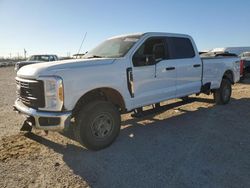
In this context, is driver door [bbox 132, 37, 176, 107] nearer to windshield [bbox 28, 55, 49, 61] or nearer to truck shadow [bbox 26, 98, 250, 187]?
truck shadow [bbox 26, 98, 250, 187]

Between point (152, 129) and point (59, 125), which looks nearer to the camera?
point (59, 125)

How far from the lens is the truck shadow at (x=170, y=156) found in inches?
144

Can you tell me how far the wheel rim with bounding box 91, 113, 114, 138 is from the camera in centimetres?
472

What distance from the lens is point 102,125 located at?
4.84 metres

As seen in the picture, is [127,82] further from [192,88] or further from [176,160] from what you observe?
[192,88]

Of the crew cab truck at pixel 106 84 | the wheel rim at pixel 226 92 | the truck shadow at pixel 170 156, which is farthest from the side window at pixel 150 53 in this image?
the wheel rim at pixel 226 92

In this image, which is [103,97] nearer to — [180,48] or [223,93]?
[180,48]

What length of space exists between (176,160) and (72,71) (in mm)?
2217

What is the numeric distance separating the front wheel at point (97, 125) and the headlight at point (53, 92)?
0.50m

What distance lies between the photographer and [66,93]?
426 cm

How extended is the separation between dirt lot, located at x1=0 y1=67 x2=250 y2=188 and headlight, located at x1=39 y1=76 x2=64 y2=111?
0.93 m

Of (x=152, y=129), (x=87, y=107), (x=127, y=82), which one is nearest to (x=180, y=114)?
(x=152, y=129)

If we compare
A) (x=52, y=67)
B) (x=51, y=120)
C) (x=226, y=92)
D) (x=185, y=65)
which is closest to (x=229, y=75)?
(x=226, y=92)

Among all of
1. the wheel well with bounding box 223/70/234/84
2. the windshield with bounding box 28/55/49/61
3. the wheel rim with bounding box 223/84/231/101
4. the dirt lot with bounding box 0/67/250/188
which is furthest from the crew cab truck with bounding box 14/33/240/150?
the windshield with bounding box 28/55/49/61
